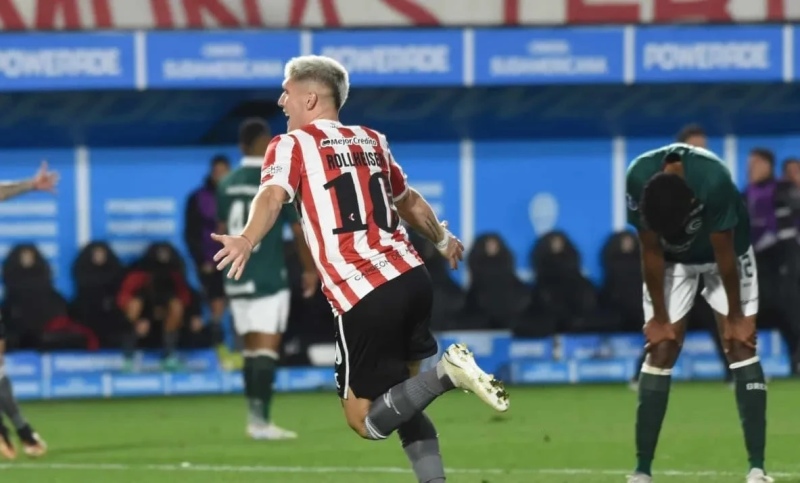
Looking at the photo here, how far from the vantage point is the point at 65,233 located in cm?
1744

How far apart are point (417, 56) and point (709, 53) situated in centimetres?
264

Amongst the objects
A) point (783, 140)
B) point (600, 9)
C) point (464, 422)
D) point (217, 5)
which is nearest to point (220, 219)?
point (464, 422)

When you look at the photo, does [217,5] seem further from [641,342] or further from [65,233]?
[641,342]

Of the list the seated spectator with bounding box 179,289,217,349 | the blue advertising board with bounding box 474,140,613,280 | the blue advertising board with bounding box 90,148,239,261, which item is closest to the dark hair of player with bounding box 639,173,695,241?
the seated spectator with bounding box 179,289,217,349

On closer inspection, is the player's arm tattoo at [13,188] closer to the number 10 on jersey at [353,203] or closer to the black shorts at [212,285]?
the number 10 on jersey at [353,203]

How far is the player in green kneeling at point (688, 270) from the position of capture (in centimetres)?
827

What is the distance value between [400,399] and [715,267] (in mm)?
2195

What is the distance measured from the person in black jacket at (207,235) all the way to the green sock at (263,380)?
4534 mm

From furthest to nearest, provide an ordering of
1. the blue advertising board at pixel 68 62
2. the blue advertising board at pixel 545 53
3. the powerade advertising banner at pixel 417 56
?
the blue advertising board at pixel 545 53 < the powerade advertising banner at pixel 417 56 < the blue advertising board at pixel 68 62

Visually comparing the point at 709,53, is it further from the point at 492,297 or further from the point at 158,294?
the point at 158,294

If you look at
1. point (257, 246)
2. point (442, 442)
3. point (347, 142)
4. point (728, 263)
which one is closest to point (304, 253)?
point (257, 246)

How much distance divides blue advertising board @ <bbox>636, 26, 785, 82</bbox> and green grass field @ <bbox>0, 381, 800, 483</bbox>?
9.27 feet

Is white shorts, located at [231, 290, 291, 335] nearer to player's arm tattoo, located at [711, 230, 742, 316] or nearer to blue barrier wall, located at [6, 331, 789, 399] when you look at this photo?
blue barrier wall, located at [6, 331, 789, 399]

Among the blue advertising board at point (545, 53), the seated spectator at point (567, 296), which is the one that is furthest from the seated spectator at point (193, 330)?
the blue advertising board at point (545, 53)
